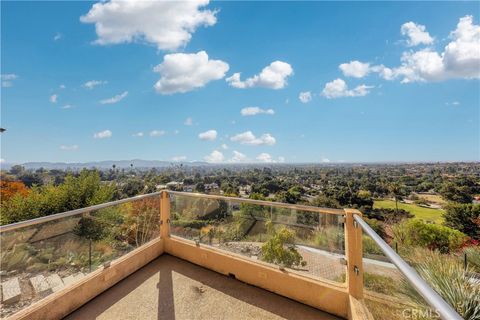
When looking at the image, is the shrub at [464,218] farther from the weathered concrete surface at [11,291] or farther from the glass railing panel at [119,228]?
the weathered concrete surface at [11,291]

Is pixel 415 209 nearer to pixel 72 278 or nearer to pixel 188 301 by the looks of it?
pixel 188 301

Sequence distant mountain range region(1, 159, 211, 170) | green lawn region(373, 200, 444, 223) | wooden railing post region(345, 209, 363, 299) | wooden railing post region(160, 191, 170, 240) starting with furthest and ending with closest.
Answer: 1. distant mountain range region(1, 159, 211, 170)
2. green lawn region(373, 200, 444, 223)
3. wooden railing post region(160, 191, 170, 240)
4. wooden railing post region(345, 209, 363, 299)

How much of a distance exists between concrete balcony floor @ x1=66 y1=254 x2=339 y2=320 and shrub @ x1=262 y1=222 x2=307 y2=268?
37 centimetres

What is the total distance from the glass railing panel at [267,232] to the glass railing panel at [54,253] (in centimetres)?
93

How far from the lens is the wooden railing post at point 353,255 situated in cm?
210

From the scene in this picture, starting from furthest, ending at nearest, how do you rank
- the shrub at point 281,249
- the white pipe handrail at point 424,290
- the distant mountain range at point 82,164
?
the distant mountain range at point 82,164
the shrub at point 281,249
the white pipe handrail at point 424,290

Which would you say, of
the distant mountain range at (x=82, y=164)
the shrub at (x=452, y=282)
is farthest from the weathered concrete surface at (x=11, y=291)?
the distant mountain range at (x=82, y=164)

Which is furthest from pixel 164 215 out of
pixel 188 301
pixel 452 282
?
pixel 452 282

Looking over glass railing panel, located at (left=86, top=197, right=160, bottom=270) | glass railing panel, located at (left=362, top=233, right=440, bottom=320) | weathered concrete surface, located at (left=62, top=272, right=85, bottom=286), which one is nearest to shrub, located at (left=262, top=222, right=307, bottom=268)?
glass railing panel, located at (left=362, top=233, right=440, bottom=320)

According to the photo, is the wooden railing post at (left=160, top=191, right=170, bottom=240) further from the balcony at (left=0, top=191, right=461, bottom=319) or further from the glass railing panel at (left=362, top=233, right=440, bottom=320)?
the glass railing panel at (left=362, top=233, right=440, bottom=320)

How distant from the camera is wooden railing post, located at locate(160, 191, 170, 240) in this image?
360 centimetres

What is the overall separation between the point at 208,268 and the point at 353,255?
1880mm

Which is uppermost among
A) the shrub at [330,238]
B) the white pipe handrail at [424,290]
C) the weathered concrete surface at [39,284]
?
the white pipe handrail at [424,290]

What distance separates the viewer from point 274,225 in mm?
2805
